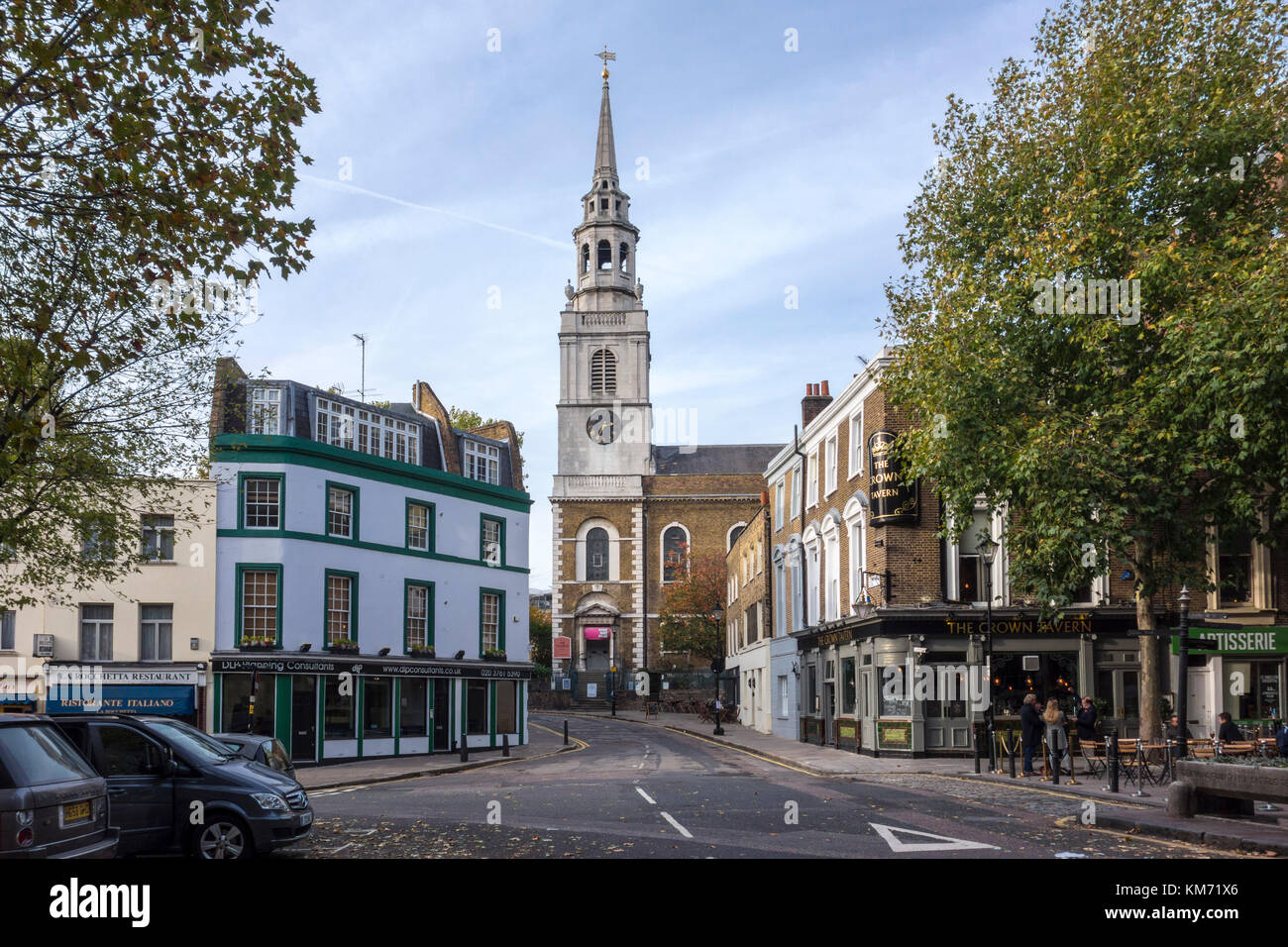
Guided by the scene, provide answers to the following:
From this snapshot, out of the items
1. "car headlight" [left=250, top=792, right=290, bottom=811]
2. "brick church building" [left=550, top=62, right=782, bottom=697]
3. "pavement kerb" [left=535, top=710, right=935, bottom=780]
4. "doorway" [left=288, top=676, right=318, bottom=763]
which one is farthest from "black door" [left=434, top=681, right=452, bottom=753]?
"brick church building" [left=550, top=62, right=782, bottom=697]

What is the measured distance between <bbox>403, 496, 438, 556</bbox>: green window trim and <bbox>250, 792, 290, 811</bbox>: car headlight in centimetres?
2427

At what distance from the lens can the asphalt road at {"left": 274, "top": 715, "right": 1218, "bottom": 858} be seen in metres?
12.6

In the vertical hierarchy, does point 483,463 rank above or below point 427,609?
above

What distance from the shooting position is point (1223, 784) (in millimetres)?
14406

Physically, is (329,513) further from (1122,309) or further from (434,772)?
(1122,309)

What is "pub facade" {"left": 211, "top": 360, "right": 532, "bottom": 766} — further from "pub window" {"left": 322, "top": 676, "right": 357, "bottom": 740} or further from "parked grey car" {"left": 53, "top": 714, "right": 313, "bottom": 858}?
"parked grey car" {"left": 53, "top": 714, "right": 313, "bottom": 858}

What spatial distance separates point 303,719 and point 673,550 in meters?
46.8

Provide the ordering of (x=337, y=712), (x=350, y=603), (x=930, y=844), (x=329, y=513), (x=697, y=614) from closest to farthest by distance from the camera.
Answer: (x=930, y=844), (x=337, y=712), (x=329, y=513), (x=350, y=603), (x=697, y=614)

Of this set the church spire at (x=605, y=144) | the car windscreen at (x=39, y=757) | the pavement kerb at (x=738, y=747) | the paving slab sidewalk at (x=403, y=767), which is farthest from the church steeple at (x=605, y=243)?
the car windscreen at (x=39, y=757)

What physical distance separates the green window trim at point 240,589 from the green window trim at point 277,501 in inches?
34.8

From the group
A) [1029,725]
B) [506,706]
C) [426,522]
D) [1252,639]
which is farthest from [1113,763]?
[506,706]

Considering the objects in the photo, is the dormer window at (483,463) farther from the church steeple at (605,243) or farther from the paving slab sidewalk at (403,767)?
the church steeple at (605,243)

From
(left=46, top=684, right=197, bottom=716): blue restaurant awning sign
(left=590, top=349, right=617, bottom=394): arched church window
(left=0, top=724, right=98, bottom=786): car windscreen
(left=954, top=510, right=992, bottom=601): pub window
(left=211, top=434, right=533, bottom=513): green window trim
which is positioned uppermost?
(left=590, top=349, right=617, bottom=394): arched church window
